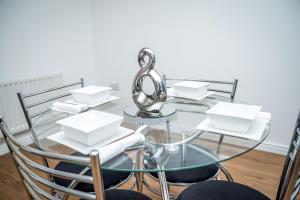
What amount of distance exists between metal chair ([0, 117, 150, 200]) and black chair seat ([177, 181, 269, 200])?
0.71 feet

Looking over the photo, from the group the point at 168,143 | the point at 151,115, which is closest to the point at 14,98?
the point at 151,115

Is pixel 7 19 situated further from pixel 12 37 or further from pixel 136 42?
pixel 136 42

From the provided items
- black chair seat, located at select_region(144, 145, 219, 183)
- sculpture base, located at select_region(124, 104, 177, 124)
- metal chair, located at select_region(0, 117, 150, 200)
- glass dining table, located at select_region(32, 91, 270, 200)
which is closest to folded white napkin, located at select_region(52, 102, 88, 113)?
glass dining table, located at select_region(32, 91, 270, 200)

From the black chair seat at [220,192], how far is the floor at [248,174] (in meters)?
0.73

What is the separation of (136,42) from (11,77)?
1.34 m

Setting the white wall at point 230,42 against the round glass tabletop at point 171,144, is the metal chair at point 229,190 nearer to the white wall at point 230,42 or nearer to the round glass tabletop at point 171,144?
the round glass tabletop at point 171,144

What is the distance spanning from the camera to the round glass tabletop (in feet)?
3.09

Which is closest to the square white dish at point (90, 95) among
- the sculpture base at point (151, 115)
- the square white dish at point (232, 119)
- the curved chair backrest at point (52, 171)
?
the sculpture base at point (151, 115)

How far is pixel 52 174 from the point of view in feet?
2.35

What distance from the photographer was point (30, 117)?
140 cm

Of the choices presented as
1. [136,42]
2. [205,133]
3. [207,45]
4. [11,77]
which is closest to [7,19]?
[11,77]

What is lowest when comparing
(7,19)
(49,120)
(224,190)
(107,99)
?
(224,190)

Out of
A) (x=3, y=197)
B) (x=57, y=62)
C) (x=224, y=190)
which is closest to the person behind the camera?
(x=224, y=190)

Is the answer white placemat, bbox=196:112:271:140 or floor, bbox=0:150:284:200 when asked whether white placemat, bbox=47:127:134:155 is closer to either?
white placemat, bbox=196:112:271:140
